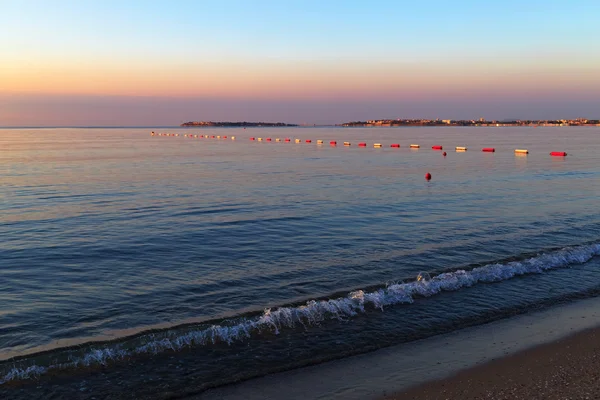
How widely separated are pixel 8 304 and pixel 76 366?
17.0 feet

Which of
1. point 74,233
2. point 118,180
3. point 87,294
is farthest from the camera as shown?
point 118,180

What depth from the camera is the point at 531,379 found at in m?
9.28

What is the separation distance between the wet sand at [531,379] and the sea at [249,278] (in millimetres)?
2097

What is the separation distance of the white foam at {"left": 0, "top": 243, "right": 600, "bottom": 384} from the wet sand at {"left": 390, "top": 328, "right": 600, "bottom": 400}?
4.09m

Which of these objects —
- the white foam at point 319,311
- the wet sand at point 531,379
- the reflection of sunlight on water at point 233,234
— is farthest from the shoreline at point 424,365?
the reflection of sunlight on water at point 233,234

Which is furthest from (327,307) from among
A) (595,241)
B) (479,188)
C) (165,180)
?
(165,180)

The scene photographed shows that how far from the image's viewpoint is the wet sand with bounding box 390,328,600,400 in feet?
28.5

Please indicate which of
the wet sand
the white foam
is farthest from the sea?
the wet sand

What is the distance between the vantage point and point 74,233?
23.1 meters

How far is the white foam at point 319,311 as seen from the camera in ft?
35.1

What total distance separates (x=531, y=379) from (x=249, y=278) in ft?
30.1

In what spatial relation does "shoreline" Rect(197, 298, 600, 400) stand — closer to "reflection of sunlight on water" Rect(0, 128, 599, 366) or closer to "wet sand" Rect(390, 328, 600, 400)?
"wet sand" Rect(390, 328, 600, 400)

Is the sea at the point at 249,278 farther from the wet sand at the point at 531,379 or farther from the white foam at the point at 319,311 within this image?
the wet sand at the point at 531,379

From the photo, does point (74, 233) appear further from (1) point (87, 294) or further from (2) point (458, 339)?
(2) point (458, 339)
